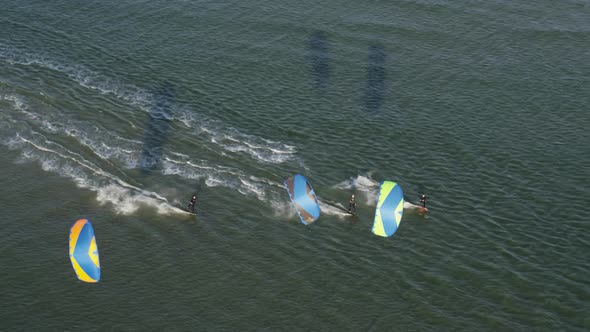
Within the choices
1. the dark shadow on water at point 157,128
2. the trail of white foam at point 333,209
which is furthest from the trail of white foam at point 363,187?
the dark shadow on water at point 157,128

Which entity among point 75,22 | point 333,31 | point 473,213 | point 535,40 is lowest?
point 473,213

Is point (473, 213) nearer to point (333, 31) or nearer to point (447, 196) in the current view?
point (447, 196)

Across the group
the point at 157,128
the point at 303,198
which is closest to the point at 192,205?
the point at 303,198

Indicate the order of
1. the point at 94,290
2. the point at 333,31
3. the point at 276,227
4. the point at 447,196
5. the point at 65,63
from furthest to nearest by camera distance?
the point at 333,31 → the point at 65,63 → the point at 447,196 → the point at 276,227 → the point at 94,290

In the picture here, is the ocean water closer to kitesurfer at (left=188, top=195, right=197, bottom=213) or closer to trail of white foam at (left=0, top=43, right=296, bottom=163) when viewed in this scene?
trail of white foam at (left=0, top=43, right=296, bottom=163)

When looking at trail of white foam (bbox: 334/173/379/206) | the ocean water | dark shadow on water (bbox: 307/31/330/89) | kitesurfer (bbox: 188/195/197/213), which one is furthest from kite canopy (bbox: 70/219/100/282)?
dark shadow on water (bbox: 307/31/330/89)

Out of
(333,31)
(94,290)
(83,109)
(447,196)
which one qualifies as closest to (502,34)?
(333,31)
